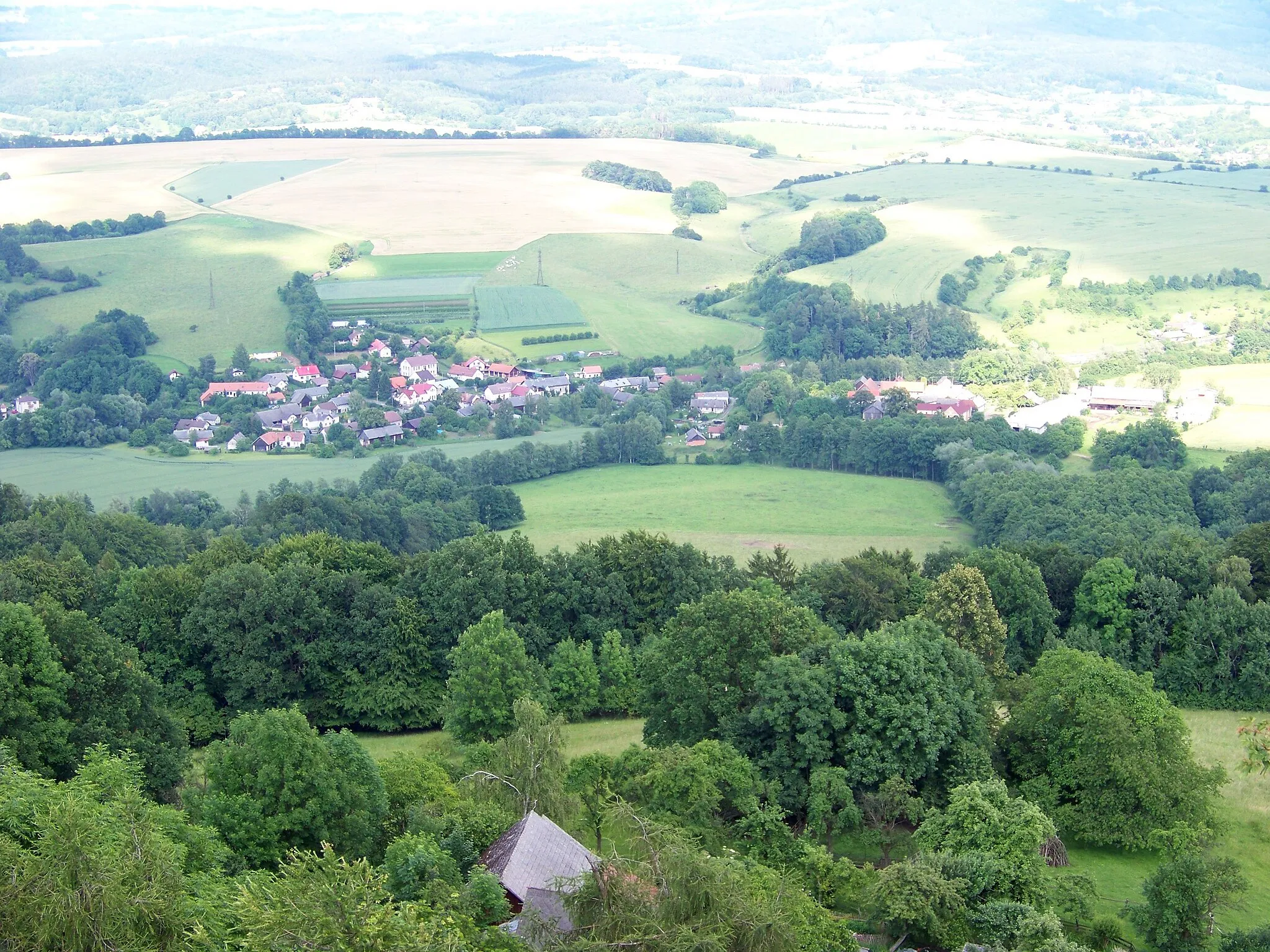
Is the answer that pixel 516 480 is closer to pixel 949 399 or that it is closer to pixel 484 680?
pixel 949 399

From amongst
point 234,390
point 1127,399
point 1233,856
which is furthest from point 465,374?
point 1233,856

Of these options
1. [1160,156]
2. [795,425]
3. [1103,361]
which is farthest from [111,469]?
[1160,156]

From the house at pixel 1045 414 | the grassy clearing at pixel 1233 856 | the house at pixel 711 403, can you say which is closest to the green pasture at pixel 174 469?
the house at pixel 711 403

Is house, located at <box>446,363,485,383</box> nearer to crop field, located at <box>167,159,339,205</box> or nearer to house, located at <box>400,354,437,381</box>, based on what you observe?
house, located at <box>400,354,437,381</box>

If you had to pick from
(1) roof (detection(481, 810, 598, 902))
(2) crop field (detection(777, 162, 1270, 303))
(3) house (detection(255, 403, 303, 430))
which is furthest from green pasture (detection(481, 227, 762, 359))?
(1) roof (detection(481, 810, 598, 902))

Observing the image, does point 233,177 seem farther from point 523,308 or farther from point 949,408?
point 949,408
